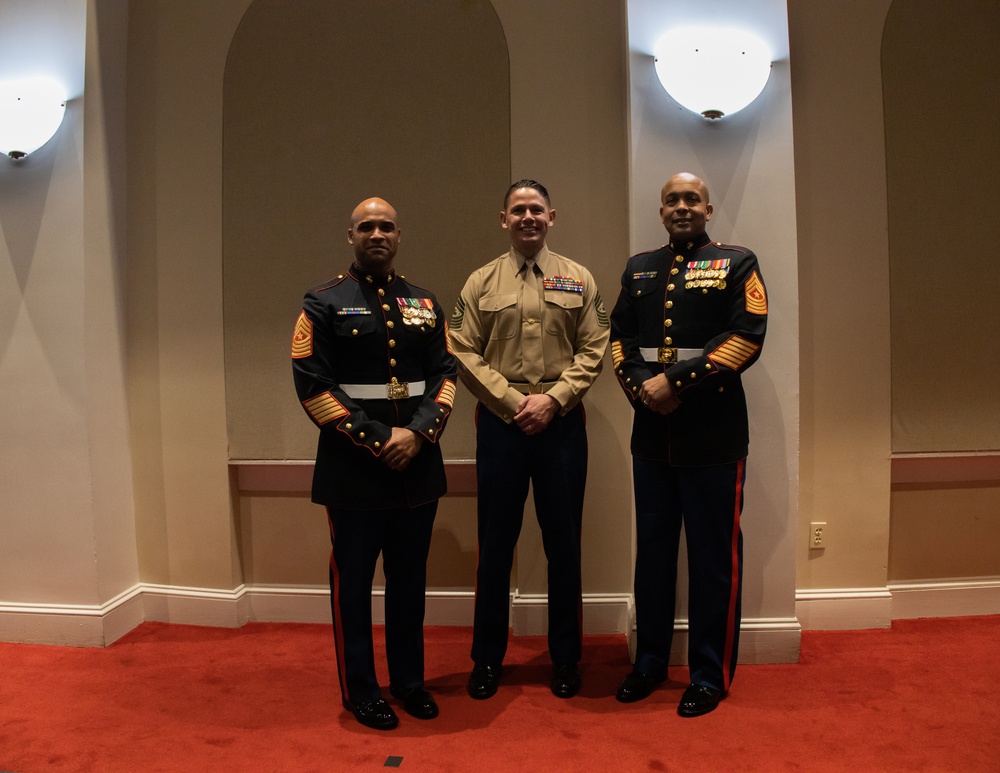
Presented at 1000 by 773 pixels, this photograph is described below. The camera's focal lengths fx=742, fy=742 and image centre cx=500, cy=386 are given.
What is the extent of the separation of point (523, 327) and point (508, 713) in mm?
1313

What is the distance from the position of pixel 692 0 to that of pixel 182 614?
3376 millimetres

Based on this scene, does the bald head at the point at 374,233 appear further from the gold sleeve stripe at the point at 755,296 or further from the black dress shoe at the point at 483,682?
the black dress shoe at the point at 483,682

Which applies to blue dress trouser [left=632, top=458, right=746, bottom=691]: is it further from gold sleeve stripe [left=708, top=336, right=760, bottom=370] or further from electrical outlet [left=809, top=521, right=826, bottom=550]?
electrical outlet [left=809, top=521, right=826, bottom=550]

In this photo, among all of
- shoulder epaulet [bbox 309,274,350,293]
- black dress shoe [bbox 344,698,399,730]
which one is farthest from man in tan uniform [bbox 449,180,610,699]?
shoulder epaulet [bbox 309,274,350,293]

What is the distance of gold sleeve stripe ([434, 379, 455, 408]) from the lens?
8.06 feet

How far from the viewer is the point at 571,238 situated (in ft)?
10.5

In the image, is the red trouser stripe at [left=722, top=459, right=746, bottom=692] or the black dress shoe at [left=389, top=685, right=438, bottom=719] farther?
the red trouser stripe at [left=722, top=459, right=746, bottom=692]

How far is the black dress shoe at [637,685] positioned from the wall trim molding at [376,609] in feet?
1.11

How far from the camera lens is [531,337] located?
8.68 ft

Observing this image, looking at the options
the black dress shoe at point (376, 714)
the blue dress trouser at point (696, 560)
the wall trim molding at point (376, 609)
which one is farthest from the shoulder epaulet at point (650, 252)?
the black dress shoe at point (376, 714)

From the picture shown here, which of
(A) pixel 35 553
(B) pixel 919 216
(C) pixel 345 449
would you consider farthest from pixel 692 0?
(A) pixel 35 553

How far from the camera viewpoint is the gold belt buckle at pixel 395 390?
241cm

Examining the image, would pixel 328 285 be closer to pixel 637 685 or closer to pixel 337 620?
pixel 337 620

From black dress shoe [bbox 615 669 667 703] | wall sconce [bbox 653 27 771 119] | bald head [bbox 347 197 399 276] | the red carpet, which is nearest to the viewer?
the red carpet
